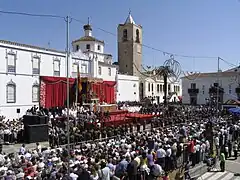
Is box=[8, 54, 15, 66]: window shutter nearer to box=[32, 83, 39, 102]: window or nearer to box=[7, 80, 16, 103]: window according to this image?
box=[7, 80, 16, 103]: window

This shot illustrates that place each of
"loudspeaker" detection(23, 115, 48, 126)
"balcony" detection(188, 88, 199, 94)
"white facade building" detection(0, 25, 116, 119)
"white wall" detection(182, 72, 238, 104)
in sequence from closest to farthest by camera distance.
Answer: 1. "loudspeaker" detection(23, 115, 48, 126)
2. "white facade building" detection(0, 25, 116, 119)
3. "white wall" detection(182, 72, 238, 104)
4. "balcony" detection(188, 88, 199, 94)

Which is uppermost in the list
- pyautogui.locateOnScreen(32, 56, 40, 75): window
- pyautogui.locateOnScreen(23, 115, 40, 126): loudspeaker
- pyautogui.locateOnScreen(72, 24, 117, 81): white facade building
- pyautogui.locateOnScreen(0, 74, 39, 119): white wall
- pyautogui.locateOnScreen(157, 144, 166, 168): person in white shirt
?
pyautogui.locateOnScreen(72, 24, 117, 81): white facade building

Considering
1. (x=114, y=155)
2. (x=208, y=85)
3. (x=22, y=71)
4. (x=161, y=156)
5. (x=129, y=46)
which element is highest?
(x=129, y=46)

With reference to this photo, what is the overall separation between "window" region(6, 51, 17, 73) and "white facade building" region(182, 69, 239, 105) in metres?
40.6

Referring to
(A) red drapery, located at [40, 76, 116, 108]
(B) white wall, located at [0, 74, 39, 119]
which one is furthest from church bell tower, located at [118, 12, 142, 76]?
(B) white wall, located at [0, 74, 39, 119]

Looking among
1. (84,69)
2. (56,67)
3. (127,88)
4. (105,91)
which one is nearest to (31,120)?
(56,67)

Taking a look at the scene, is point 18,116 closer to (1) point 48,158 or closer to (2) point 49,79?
(2) point 49,79

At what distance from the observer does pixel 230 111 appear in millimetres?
34219

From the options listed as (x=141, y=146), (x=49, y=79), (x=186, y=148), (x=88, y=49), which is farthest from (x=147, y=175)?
(x=88, y=49)

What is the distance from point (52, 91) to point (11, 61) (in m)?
6.55

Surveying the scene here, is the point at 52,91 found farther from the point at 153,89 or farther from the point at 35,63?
the point at 153,89

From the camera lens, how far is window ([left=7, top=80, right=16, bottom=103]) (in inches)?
1232

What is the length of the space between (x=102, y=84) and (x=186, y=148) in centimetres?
2942

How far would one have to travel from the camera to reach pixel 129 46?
6594cm
